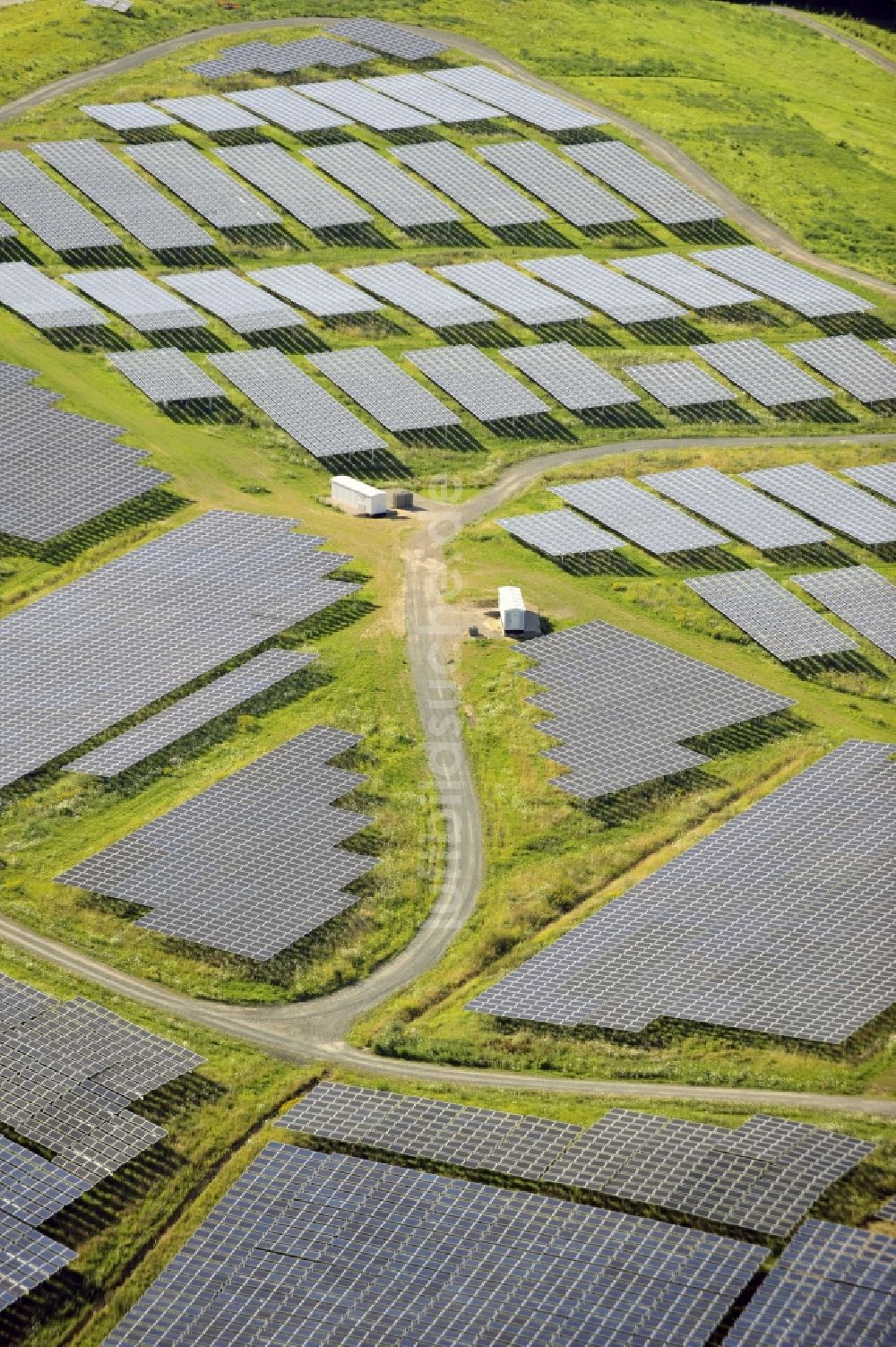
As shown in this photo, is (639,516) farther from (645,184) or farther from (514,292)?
(645,184)

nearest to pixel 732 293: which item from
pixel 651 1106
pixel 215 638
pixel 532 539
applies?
pixel 532 539

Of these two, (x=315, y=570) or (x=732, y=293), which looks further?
(x=732, y=293)

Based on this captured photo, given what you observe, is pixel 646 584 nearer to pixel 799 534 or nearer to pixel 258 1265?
pixel 799 534

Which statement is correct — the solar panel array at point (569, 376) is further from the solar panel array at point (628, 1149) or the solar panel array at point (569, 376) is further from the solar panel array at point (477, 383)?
the solar panel array at point (628, 1149)

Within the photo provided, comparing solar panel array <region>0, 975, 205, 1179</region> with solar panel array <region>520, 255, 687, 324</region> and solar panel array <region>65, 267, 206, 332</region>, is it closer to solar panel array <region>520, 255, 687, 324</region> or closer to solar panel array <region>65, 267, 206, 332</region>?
solar panel array <region>65, 267, 206, 332</region>

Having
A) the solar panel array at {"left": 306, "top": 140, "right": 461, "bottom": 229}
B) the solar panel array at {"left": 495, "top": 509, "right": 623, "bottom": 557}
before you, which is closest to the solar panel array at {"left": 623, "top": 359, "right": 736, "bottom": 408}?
the solar panel array at {"left": 495, "top": 509, "right": 623, "bottom": 557}
